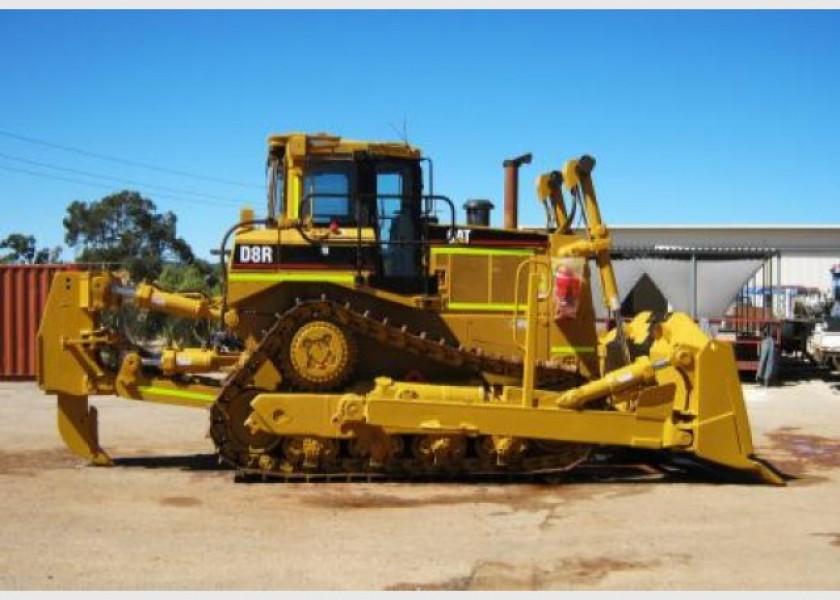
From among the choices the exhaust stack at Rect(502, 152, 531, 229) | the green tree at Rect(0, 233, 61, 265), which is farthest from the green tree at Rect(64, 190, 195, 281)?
the exhaust stack at Rect(502, 152, 531, 229)

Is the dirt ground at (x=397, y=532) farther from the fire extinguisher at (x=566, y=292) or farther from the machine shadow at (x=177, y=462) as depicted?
the fire extinguisher at (x=566, y=292)

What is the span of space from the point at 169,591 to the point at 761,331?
18.0 metres

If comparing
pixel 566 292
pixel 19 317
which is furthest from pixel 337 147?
pixel 19 317

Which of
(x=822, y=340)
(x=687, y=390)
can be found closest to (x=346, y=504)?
(x=687, y=390)

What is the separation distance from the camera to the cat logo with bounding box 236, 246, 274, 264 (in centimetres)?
895

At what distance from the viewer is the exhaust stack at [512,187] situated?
38.8ft

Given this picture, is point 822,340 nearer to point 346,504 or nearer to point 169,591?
point 346,504

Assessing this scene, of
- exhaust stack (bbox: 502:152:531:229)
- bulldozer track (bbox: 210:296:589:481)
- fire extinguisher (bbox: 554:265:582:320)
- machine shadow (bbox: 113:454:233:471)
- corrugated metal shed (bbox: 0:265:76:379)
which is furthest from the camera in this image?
corrugated metal shed (bbox: 0:265:76:379)

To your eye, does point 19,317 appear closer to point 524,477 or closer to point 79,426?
point 79,426

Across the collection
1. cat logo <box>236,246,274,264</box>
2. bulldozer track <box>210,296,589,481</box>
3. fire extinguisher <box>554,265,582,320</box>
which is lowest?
bulldozer track <box>210,296,589,481</box>

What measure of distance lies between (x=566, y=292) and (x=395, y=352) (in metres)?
1.78

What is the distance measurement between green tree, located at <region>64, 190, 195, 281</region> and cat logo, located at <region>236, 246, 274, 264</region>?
4015 centimetres

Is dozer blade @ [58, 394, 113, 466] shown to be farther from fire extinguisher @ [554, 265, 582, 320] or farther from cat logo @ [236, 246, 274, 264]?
fire extinguisher @ [554, 265, 582, 320]

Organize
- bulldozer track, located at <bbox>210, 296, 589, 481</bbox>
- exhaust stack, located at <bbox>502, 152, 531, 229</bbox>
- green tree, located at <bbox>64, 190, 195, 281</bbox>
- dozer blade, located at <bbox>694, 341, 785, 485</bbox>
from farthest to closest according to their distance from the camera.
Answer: green tree, located at <bbox>64, 190, 195, 281</bbox> < exhaust stack, located at <bbox>502, 152, 531, 229</bbox> < bulldozer track, located at <bbox>210, 296, 589, 481</bbox> < dozer blade, located at <bbox>694, 341, 785, 485</bbox>
